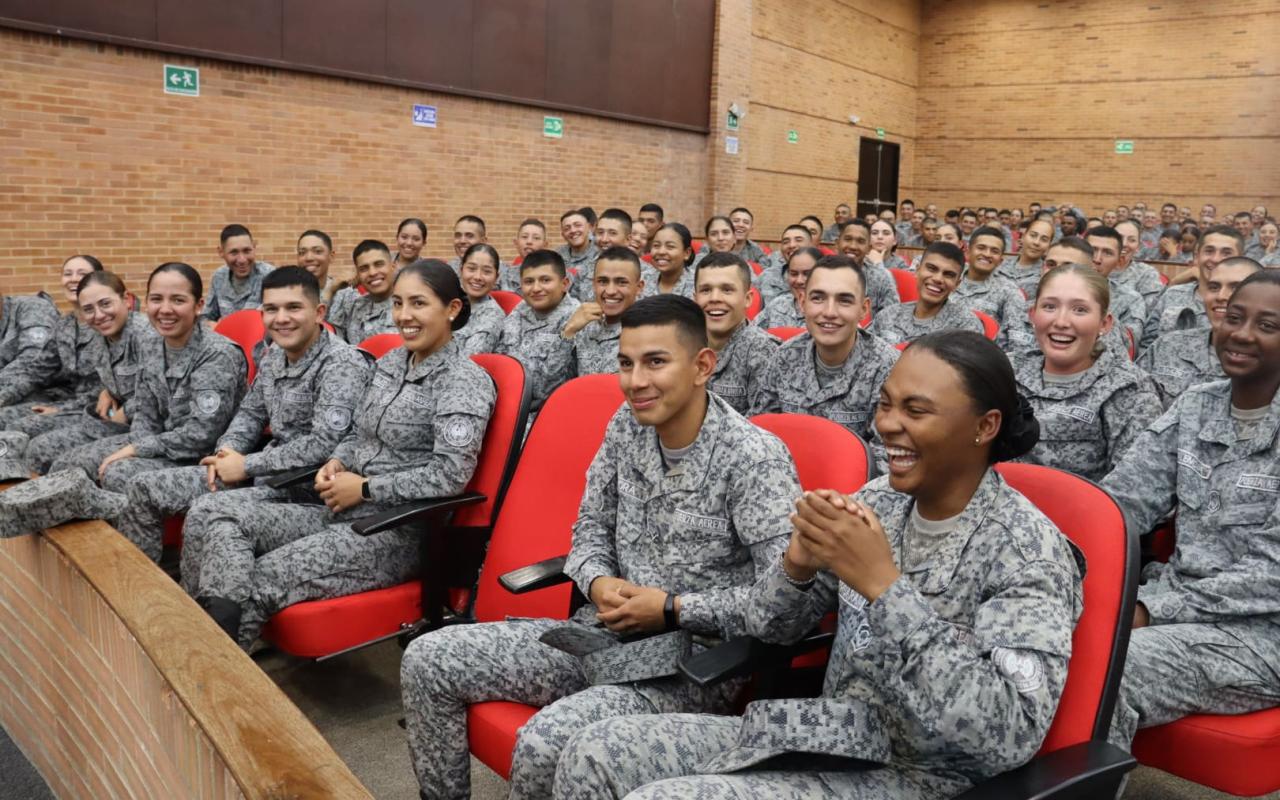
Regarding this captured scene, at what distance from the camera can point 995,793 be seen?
49.3 inches

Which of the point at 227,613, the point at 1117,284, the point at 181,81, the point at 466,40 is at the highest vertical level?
the point at 466,40

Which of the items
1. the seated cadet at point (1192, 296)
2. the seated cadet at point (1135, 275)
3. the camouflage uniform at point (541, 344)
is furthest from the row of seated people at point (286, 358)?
the seated cadet at point (1135, 275)

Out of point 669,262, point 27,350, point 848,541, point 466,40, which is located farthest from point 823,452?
point 466,40

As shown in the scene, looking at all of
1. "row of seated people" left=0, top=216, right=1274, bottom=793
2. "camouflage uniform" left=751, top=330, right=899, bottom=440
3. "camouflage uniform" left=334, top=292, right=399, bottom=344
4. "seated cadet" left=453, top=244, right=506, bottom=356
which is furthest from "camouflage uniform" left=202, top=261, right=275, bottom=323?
"camouflage uniform" left=751, top=330, right=899, bottom=440

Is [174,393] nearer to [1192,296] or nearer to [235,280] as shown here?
A: [235,280]

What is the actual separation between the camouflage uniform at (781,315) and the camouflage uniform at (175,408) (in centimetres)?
245

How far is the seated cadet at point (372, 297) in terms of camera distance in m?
5.06

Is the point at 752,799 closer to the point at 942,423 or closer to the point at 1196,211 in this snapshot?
the point at 942,423

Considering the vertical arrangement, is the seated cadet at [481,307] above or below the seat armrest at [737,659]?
above

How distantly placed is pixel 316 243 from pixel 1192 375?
15.1ft

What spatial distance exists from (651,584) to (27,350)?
3.82 m

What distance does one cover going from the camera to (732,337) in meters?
3.37

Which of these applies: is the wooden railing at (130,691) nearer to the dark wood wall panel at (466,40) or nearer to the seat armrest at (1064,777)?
the seat armrest at (1064,777)

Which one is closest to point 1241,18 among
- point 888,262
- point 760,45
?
point 760,45
